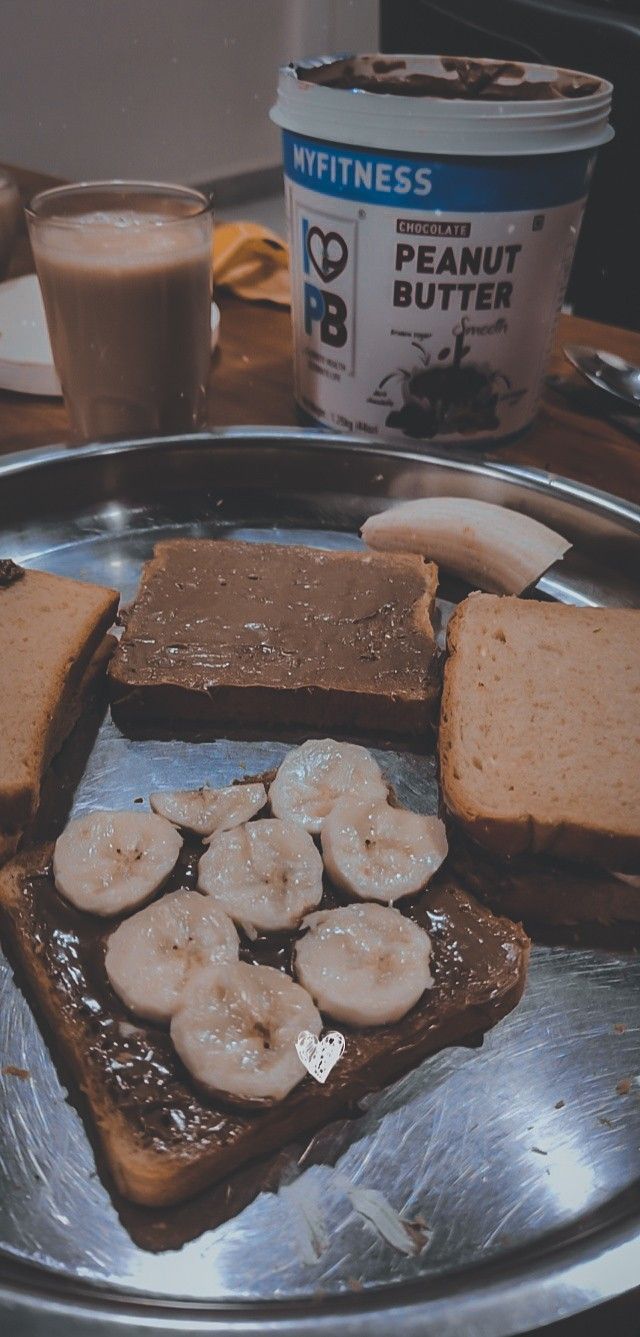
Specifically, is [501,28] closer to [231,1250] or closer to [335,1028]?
[335,1028]

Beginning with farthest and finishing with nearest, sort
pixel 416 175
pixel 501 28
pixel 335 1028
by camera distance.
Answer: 1. pixel 501 28
2. pixel 416 175
3. pixel 335 1028

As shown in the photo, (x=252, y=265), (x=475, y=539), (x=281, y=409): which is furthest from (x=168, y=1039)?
(x=252, y=265)

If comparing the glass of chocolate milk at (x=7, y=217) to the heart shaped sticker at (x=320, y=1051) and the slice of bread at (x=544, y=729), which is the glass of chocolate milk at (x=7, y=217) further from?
the heart shaped sticker at (x=320, y=1051)

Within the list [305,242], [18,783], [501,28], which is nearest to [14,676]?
[18,783]

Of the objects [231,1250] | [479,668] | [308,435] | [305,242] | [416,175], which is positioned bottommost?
[231,1250]

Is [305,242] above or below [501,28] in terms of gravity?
below

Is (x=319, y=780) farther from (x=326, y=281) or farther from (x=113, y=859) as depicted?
(x=326, y=281)

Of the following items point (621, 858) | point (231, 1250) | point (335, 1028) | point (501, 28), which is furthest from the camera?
point (501, 28)
